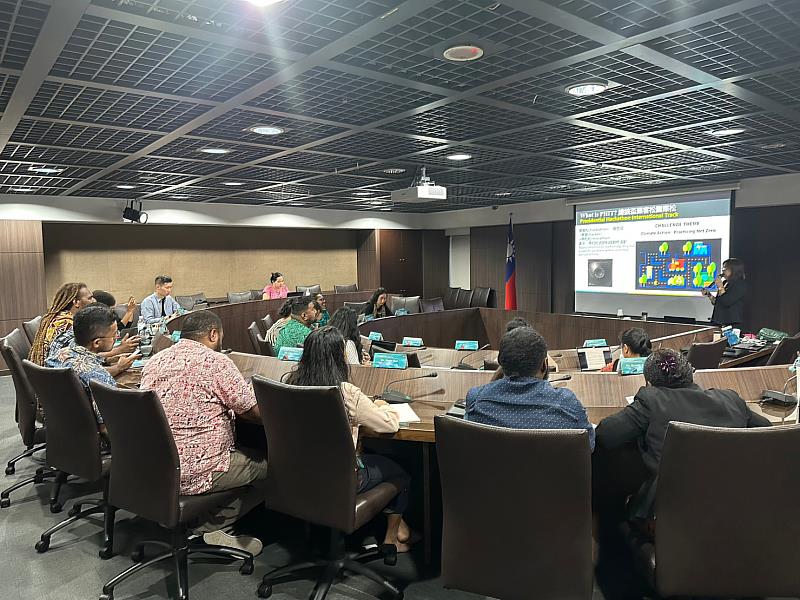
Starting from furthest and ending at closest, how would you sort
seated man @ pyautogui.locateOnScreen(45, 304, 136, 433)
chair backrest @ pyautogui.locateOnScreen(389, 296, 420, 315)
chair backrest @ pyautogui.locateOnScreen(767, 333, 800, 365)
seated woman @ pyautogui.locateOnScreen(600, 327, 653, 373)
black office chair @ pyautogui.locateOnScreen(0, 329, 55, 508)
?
1. chair backrest @ pyautogui.locateOnScreen(389, 296, 420, 315)
2. chair backrest @ pyautogui.locateOnScreen(767, 333, 800, 365)
3. seated woman @ pyautogui.locateOnScreen(600, 327, 653, 373)
4. black office chair @ pyautogui.locateOnScreen(0, 329, 55, 508)
5. seated man @ pyautogui.locateOnScreen(45, 304, 136, 433)

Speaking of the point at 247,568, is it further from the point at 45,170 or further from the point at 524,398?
the point at 45,170

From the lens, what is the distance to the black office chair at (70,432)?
96.7 inches

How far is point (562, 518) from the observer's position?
160cm

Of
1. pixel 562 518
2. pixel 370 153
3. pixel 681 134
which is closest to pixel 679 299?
pixel 681 134

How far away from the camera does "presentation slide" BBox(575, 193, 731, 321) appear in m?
7.40

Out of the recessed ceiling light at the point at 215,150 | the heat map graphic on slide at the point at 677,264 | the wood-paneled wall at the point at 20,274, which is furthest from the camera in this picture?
the heat map graphic on slide at the point at 677,264

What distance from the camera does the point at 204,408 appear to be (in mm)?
2266

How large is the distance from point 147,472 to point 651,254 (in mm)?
7610

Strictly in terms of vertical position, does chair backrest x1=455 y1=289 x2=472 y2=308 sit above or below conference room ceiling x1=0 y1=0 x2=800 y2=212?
below

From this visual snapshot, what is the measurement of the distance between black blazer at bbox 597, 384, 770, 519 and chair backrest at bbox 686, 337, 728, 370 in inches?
65.3

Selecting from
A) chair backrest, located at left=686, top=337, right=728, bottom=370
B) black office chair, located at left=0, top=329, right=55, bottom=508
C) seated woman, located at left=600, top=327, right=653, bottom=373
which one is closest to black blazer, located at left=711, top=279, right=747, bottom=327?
chair backrest, located at left=686, top=337, right=728, bottom=370

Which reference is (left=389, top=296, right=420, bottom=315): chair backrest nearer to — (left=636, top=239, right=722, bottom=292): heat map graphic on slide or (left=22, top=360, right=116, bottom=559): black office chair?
(left=636, top=239, right=722, bottom=292): heat map graphic on slide

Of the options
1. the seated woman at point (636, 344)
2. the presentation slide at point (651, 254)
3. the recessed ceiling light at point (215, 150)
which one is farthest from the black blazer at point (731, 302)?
the recessed ceiling light at point (215, 150)

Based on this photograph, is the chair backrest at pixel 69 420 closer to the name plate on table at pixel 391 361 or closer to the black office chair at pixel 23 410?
the black office chair at pixel 23 410
